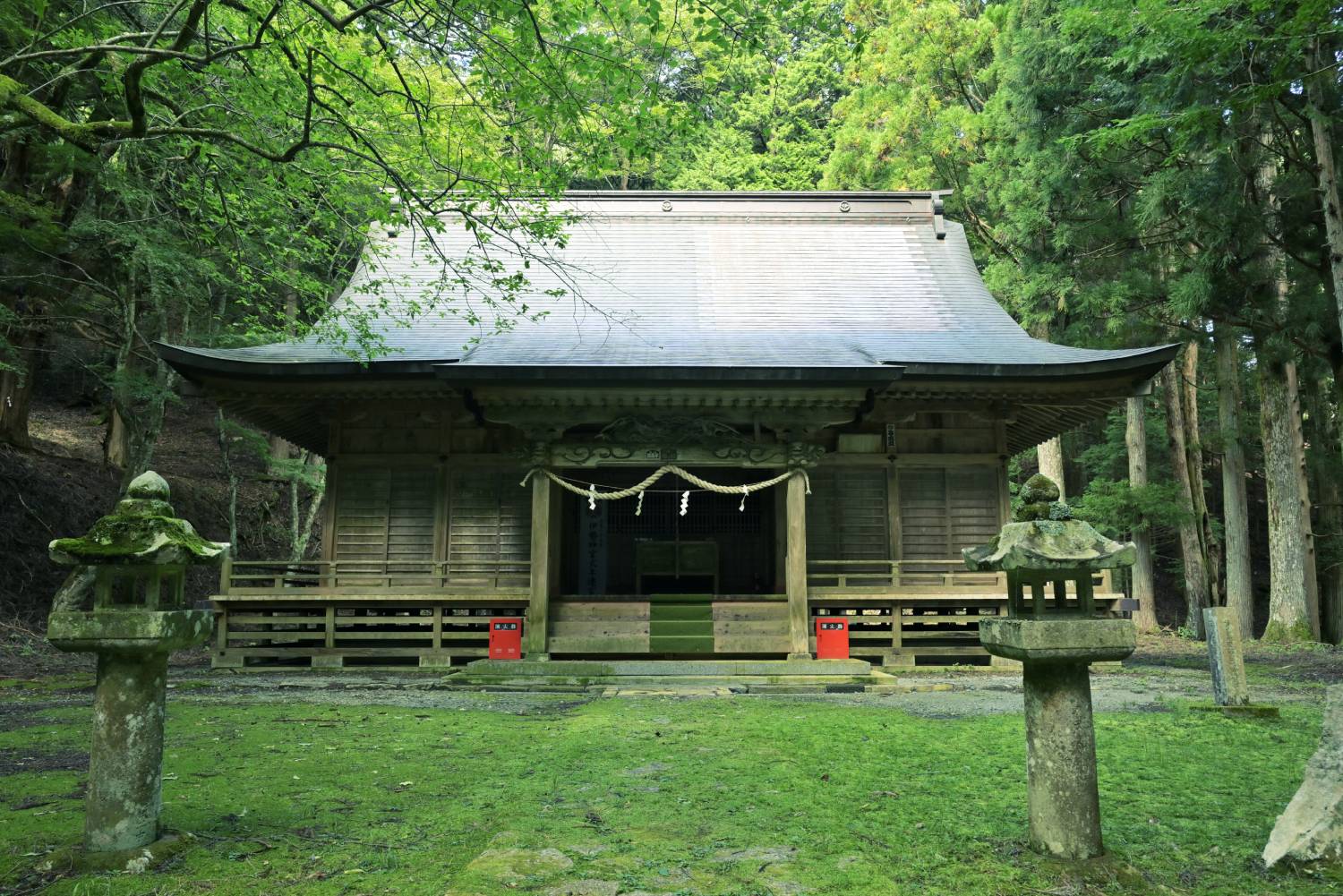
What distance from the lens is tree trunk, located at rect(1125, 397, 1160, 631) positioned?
17.4 meters

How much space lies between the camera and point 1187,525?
58.4ft

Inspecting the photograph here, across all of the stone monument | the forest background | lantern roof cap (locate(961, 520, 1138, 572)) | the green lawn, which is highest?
the forest background

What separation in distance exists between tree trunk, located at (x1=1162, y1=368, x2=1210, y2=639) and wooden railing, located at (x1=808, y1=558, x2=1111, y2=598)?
7.17 m

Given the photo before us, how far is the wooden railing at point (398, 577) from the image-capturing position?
438 inches

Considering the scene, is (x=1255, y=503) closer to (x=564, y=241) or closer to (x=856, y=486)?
(x=856, y=486)

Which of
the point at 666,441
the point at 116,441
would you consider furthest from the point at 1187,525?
the point at 116,441

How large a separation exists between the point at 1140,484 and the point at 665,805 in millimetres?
16426

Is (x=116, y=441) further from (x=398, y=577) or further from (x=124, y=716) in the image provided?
(x=124, y=716)

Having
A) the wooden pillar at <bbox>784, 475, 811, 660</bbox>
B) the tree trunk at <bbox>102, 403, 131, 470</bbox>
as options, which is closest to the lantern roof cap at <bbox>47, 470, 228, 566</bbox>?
the wooden pillar at <bbox>784, 475, 811, 660</bbox>

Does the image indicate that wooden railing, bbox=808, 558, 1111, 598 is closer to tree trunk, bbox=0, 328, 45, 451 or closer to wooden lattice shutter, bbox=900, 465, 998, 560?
wooden lattice shutter, bbox=900, 465, 998, 560

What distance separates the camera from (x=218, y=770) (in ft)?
16.6

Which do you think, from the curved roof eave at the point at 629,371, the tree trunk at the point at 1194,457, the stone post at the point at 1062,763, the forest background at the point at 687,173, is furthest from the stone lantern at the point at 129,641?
the tree trunk at the point at 1194,457

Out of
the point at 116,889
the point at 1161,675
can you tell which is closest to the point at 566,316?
the point at 1161,675

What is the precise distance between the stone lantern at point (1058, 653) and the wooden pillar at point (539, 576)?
7448mm
